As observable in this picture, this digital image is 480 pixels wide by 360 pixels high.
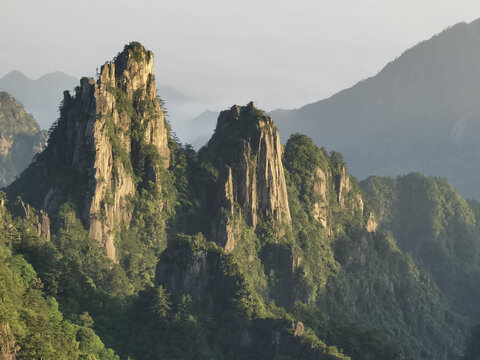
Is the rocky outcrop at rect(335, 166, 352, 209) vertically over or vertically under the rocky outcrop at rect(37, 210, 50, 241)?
over

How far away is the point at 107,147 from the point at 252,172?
30952 millimetres

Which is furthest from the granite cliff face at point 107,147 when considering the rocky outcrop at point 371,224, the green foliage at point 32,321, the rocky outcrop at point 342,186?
the rocky outcrop at point 371,224

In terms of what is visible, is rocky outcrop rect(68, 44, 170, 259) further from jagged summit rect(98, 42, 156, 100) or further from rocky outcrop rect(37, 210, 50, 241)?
rocky outcrop rect(37, 210, 50, 241)

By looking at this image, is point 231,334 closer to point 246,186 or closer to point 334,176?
point 246,186

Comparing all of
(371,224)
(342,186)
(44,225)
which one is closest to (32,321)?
(44,225)

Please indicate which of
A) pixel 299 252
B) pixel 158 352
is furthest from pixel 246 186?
pixel 158 352

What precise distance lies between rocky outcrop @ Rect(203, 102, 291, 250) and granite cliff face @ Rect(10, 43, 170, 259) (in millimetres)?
12382

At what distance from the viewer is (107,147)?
131 meters

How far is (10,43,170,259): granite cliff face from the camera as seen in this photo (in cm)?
12825

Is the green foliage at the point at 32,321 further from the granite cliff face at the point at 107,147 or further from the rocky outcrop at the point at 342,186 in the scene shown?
the rocky outcrop at the point at 342,186

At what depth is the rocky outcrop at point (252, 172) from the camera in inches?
5781

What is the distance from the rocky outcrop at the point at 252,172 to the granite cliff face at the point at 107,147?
Answer: 40.6ft

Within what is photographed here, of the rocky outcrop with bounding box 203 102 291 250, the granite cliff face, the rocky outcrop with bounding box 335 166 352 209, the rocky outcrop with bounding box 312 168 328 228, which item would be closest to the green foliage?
the granite cliff face

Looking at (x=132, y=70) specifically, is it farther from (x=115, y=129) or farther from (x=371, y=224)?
(x=371, y=224)
